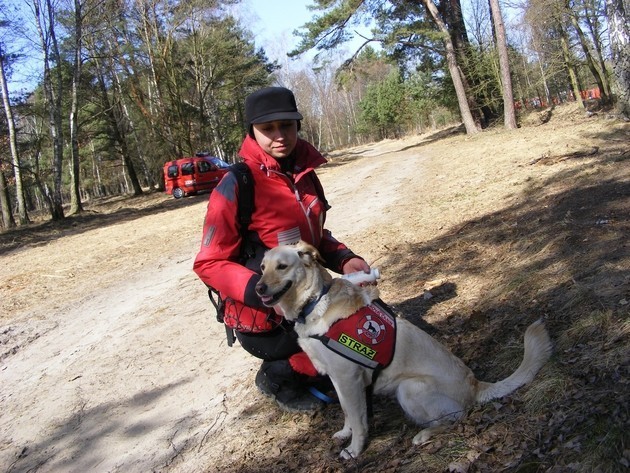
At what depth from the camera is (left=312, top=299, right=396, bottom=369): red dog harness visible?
3.00 m

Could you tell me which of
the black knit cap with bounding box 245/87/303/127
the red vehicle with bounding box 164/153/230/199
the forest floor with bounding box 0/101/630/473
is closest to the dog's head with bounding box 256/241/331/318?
the black knit cap with bounding box 245/87/303/127

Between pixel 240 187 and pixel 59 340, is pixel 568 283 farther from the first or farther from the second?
pixel 59 340

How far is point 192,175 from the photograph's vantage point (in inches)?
972

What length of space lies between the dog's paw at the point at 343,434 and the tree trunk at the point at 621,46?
1341 cm

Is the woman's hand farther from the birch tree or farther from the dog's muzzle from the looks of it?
the birch tree

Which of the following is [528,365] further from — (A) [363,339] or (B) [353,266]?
(B) [353,266]

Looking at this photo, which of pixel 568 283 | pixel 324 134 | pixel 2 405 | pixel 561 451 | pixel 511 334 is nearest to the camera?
pixel 561 451

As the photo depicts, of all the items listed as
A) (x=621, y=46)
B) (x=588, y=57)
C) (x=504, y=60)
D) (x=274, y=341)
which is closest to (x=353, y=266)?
(x=274, y=341)

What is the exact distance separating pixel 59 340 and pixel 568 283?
6.23 m

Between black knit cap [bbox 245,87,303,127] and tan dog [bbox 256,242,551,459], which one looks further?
black knit cap [bbox 245,87,303,127]

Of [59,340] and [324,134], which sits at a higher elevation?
[324,134]

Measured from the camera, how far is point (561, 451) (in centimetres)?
227

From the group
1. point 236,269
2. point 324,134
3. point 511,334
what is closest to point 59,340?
point 236,269

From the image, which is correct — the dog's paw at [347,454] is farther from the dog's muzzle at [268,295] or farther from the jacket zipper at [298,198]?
the jacket zipper at [298,198]
